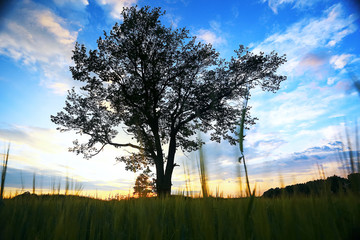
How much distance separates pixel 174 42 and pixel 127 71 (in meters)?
3.79

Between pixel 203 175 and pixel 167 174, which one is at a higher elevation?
pixel 167 174

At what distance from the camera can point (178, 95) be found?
14609mm

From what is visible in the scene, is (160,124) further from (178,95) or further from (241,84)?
(241,84)

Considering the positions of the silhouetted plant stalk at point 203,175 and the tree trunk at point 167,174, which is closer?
the silhouetted plant stalk at point 203,175

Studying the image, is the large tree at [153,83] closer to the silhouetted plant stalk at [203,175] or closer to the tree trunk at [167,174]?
the tree trunk at [167,174]

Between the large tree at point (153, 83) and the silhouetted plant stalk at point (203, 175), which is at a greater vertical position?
the large tree at point (153, 83)

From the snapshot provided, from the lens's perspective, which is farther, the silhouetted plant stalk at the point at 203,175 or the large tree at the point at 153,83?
the large tree at the point at 153,83

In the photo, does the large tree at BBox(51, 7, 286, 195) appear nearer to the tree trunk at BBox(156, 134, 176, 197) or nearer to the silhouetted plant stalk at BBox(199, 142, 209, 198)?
the tree trunk at BBox(156, 134, 176, 197)

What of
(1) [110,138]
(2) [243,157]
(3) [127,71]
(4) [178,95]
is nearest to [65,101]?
(1) [110,138]

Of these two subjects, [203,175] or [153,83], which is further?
[153,83]

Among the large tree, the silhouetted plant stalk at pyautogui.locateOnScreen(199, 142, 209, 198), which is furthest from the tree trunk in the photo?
the silhouetted plant stalk at pyautogui.locateOnScreen(199, 142, 209, 198)

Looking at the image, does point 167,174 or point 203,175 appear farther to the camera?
point 167,174

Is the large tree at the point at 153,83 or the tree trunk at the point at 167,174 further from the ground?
the large tree at the point at 153,83

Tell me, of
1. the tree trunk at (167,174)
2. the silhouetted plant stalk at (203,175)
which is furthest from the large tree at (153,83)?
the silhouetted plant stalk at (203,175)
